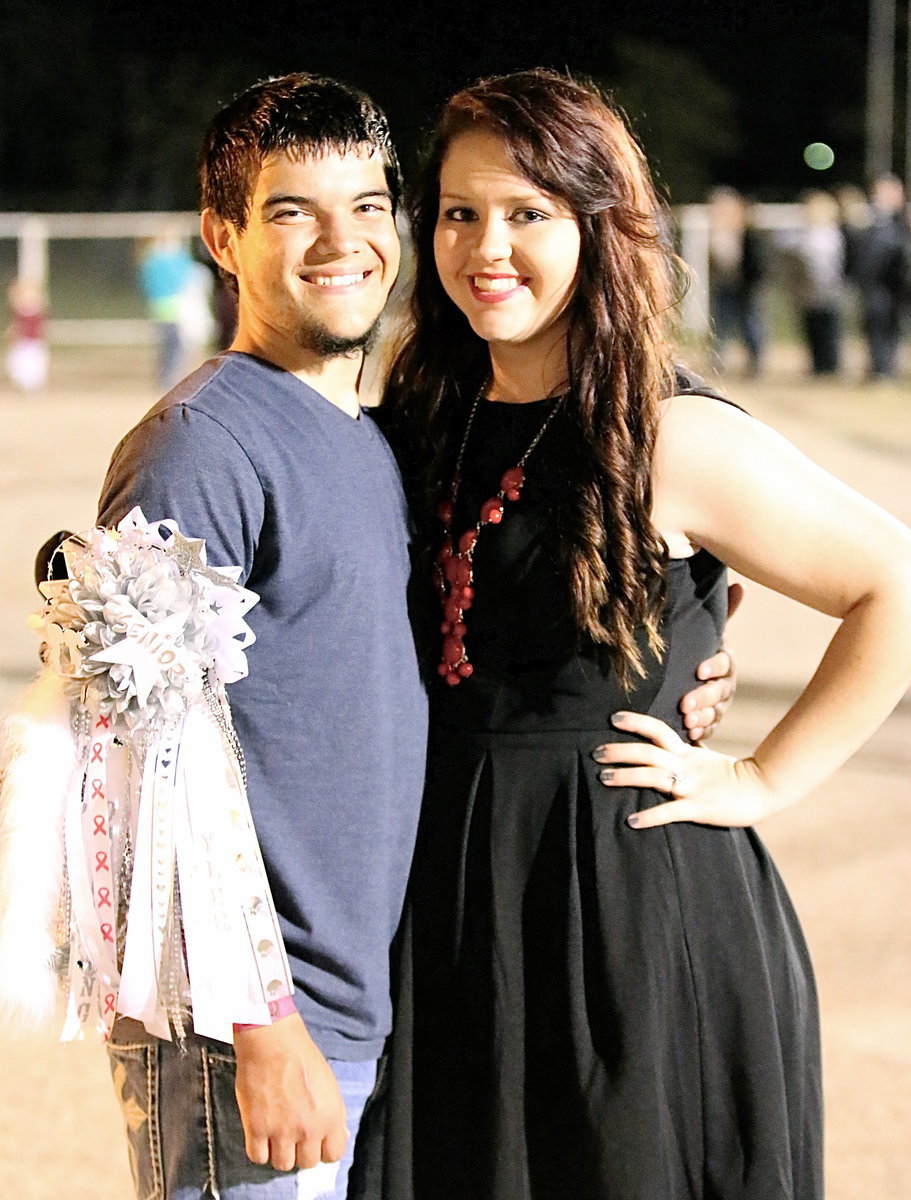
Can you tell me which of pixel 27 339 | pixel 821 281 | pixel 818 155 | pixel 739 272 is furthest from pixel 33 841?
pixel 818 155

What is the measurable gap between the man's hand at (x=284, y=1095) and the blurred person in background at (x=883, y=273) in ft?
56.0

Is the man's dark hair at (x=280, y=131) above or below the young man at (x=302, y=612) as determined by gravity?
above

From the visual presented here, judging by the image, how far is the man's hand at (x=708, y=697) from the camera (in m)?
2.48

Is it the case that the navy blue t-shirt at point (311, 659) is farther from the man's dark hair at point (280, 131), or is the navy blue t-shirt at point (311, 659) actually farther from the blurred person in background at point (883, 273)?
the blurred person in background at point (883, 273)

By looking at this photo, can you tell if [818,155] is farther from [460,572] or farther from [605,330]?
[460,572]

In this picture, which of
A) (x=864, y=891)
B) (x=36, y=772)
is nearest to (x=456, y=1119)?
(x=36, y=772)

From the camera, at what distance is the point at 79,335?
21844mm

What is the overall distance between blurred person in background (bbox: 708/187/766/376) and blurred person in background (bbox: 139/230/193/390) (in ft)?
19.0

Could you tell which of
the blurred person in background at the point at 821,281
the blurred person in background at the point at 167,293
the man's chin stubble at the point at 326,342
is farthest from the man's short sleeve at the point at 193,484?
the blurred person in background at the point at 821,281

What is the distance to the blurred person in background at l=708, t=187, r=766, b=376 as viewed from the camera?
18.8 metres

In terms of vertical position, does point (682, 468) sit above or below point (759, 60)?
below

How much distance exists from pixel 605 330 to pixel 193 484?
64cm

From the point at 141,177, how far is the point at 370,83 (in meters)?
7.68

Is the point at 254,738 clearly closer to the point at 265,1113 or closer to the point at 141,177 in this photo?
the point at 265,1113
